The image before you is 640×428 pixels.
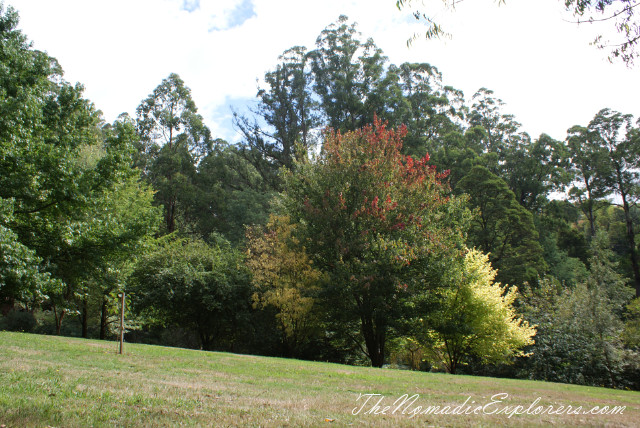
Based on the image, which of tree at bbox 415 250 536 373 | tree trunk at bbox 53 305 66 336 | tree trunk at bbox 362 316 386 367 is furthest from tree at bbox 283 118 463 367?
tree trunk at bbox 53 305 66 336

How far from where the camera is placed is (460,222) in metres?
18.6

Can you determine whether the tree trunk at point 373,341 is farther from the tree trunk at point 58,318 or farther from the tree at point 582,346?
the tree trunk at point 58,318

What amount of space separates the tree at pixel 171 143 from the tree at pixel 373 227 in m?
20.9

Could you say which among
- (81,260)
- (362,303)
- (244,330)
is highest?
(81,260)

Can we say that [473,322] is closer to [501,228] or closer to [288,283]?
[288,283]

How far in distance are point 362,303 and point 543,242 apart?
28.2m

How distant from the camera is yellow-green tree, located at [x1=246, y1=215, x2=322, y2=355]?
1938 centimetres

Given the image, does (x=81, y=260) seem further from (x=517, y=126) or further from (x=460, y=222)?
(x=517, y=126)

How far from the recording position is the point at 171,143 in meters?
38.2

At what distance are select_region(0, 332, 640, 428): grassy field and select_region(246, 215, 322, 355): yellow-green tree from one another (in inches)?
388

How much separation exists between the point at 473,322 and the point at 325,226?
721 cm

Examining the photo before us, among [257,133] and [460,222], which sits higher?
[257,133]

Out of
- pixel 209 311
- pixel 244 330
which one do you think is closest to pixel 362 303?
pixel 244 330

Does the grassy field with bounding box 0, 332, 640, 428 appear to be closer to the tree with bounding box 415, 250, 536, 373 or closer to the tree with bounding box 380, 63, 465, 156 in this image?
the tree with bounding box 415, 250, 536, 373
